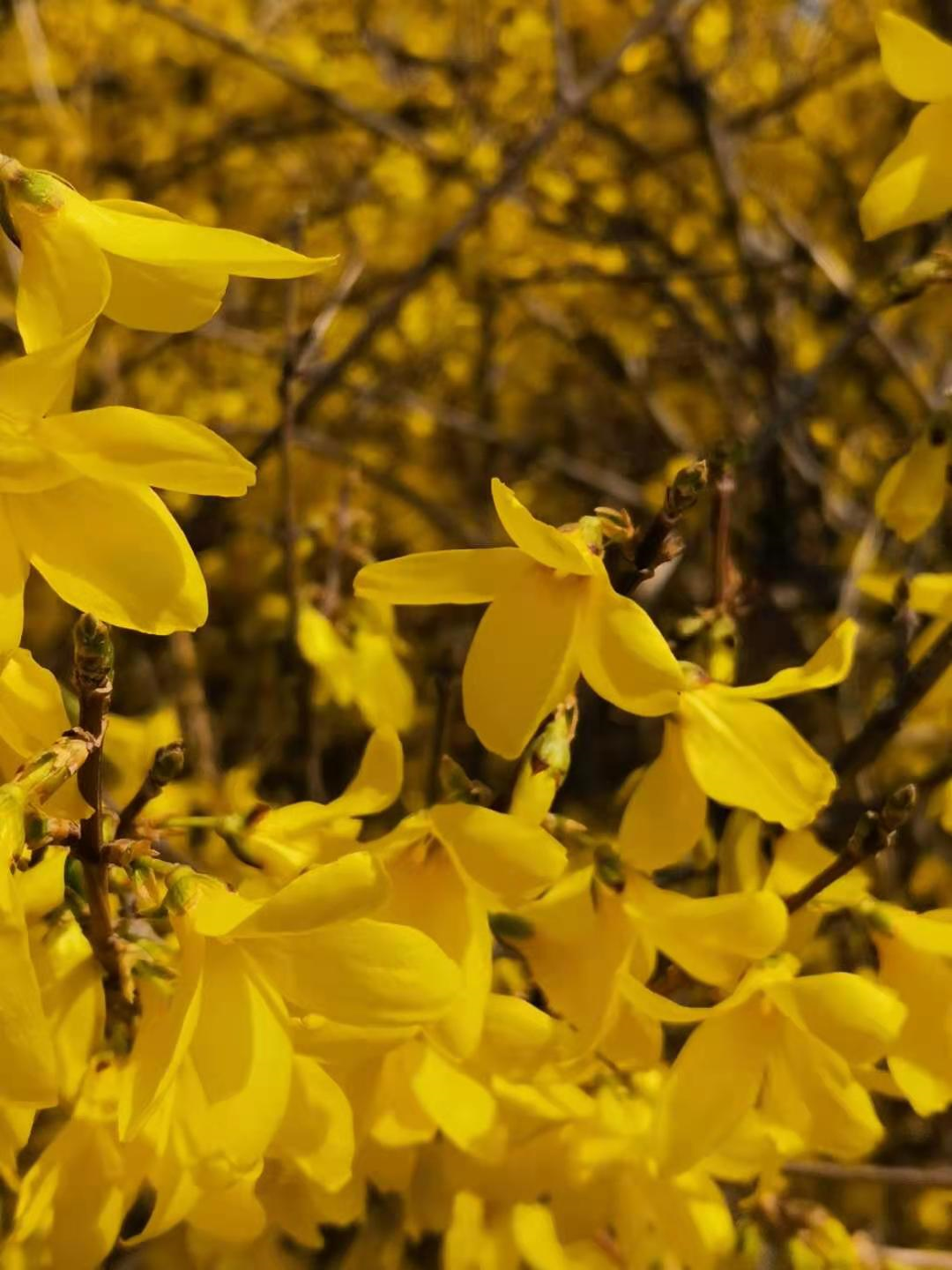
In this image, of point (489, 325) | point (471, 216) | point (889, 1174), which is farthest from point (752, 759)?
point (489, 325)

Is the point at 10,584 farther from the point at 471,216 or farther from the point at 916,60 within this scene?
the point at 471,216

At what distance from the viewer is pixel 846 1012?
861 millimetres

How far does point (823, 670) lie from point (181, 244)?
0.53 m

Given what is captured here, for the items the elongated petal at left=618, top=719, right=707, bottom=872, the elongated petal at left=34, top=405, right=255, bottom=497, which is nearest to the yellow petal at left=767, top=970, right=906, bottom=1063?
the elongated petal at left=618, top=719, right=707, bottom=872

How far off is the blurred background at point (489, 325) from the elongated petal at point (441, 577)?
28.3 inches

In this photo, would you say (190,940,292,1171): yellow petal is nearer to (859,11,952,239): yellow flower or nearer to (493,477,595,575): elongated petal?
(493,477,595,575): elongated petal

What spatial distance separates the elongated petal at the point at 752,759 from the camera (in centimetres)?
91

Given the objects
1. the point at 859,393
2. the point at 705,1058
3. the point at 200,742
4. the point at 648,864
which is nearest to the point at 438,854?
the point at 648,864

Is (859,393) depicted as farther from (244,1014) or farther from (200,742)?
(244,1014)

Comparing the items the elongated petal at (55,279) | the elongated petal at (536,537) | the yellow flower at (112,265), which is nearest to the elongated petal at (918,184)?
the elongated petal at (536,537)

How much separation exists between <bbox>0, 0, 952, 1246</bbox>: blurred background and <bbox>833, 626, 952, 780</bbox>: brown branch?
0.74m

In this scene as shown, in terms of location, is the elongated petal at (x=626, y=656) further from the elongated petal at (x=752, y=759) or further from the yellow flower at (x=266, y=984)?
the yellow flower at (x=266, y=984)

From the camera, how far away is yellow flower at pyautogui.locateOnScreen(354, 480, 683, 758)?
0.88m

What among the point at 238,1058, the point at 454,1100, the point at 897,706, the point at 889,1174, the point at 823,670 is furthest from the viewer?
the point at 889,1174
